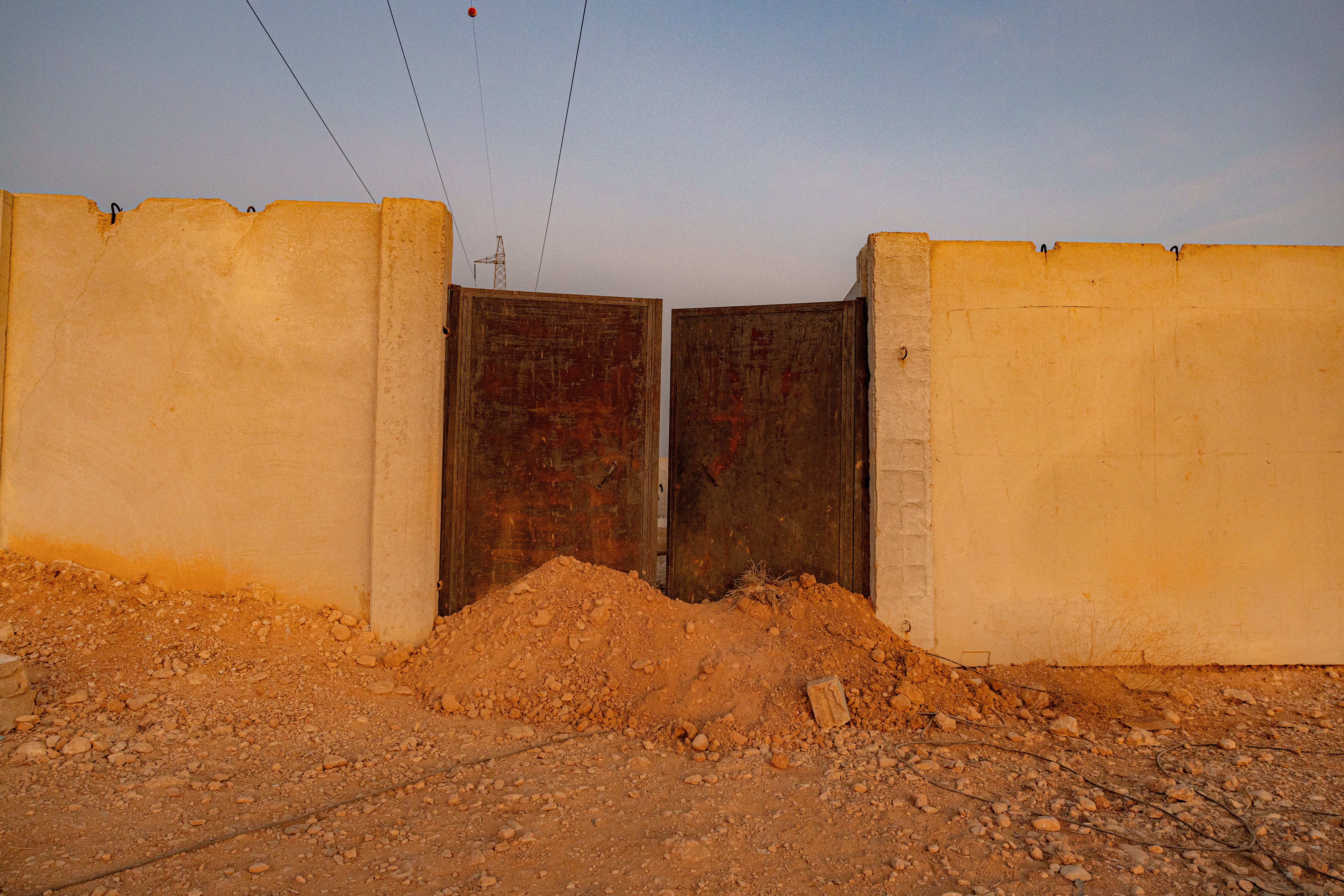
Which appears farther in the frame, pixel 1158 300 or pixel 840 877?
pixel 1158 300

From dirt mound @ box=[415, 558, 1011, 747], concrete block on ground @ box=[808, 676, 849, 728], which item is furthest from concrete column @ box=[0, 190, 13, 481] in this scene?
concrete block on ground @ box=[808, 676, 849, 728]

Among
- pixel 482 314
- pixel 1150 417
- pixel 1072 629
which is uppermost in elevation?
pixel 482 314

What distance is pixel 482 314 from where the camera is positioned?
501cm

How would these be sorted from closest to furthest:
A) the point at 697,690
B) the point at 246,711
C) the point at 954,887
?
1. the point at 954,887
2. the point at 246,711
3. the point at 697,690

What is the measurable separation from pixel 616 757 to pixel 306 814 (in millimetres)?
1342

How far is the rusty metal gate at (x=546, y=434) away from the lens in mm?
4961

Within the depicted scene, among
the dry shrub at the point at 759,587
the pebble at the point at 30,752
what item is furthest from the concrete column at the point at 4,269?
the dry shrub at the point at 759,587

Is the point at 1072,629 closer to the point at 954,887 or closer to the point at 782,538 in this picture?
the point at 782,538

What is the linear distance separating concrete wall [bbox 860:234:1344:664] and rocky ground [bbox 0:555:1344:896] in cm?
35

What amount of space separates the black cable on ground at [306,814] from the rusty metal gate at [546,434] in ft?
4.95

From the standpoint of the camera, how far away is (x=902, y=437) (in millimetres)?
4852

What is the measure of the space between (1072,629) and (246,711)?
5.05 m

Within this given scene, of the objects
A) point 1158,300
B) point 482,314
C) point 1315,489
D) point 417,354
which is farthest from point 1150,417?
point 417,354

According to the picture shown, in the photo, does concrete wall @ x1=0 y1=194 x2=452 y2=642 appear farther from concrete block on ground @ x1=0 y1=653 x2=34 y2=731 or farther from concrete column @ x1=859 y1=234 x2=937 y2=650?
concrete column @ x1=859 y1=234 x2=937 y2=650
